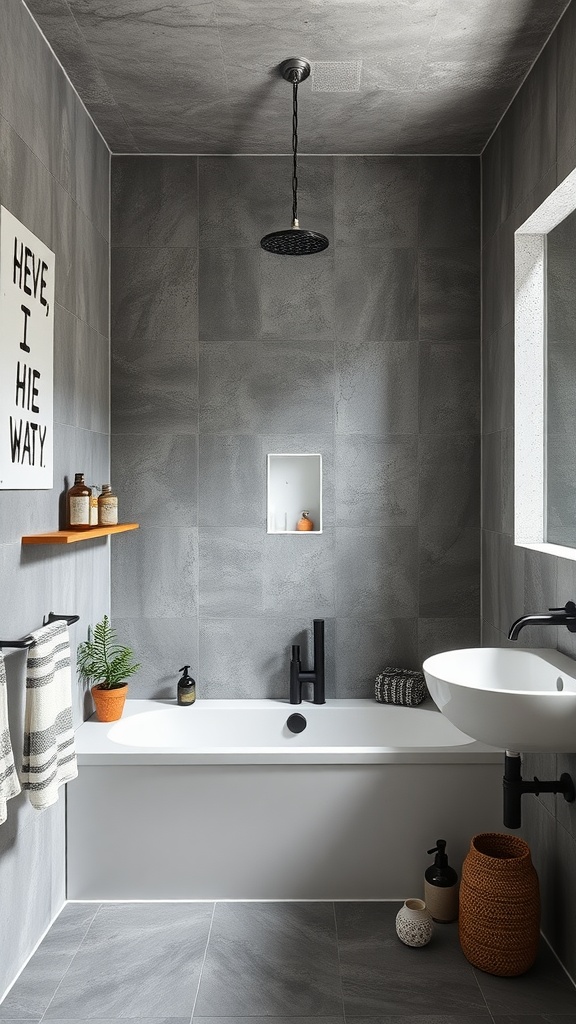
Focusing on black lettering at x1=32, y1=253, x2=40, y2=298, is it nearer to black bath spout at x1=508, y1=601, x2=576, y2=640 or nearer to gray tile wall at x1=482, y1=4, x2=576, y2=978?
gray tile wall at x1=482, y1=4, x2=576, y2=978

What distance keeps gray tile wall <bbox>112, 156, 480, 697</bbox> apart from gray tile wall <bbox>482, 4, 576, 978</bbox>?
0.52 ft

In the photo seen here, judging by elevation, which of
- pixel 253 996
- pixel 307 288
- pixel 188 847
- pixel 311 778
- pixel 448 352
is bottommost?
pixel 253 996

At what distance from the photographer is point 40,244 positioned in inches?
88.3

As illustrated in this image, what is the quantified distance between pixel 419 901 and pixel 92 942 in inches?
39.7

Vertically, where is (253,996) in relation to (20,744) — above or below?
below

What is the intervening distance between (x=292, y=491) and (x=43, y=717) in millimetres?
1514

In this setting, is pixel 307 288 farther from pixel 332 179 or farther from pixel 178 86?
pixel 178 86

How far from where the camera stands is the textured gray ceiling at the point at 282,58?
2.19 m

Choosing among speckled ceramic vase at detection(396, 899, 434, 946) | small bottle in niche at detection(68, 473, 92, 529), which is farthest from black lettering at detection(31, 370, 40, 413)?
speckled ceramic vase at detection(396, 899, 434, 946)

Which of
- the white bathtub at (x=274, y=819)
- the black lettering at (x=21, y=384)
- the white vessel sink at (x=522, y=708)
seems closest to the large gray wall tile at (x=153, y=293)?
the black lettering at (x=21, y=384)

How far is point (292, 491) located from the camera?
3254mm

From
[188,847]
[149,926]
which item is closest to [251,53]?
[188,847]

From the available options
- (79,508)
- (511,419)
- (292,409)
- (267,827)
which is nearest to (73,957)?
(267,827)

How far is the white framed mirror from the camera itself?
2451 mm
